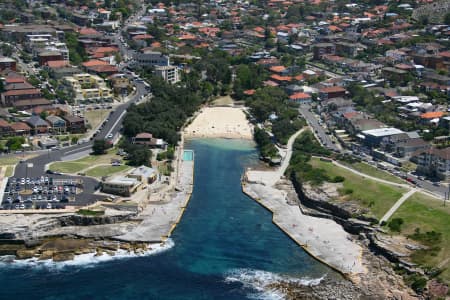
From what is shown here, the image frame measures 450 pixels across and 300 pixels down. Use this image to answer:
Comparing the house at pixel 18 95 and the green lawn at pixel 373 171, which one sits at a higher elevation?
the house at pixel 18 95

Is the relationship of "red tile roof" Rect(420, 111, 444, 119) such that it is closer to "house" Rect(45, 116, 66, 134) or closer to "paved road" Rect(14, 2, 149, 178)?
"paved road" Rect(14, 2, 149, 178)

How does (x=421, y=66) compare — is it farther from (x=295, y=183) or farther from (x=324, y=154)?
(x=295, y=183)

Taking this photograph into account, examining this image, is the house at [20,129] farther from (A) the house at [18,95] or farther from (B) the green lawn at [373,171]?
(B) the green lawn at [373,171]

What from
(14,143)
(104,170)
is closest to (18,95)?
(14,143)

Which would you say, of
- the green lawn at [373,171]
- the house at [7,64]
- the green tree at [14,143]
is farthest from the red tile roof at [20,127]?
the green lawn at [373,171]

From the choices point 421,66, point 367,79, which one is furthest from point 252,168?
point 421,66

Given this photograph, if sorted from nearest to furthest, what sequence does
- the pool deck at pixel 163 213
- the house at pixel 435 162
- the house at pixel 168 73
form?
1. the pool deck at pixel 163 213
2. the house at pixel 435 162
3. the house at pixel 168 73
